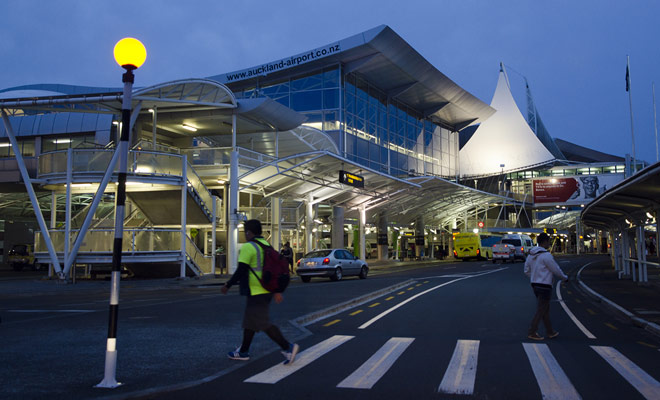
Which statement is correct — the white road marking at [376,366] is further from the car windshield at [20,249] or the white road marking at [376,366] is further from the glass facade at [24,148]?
the car windshield at [20,249]

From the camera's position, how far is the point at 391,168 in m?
55.8

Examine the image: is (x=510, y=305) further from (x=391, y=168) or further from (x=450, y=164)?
(x=450, y=164)

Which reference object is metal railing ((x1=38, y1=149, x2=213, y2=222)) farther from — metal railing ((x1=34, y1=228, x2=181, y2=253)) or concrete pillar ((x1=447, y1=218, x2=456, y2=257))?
concrete pillar ((x1=447, y1=218, x2=456, y2=257))

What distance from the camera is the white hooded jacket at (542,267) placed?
9.51m

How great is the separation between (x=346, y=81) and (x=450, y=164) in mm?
26465

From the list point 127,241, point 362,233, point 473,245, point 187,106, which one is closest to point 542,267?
point 127,241

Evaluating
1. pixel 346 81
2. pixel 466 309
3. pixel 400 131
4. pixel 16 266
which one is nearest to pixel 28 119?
pixel 16 266

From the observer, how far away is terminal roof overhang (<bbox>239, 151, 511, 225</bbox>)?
31.0 m

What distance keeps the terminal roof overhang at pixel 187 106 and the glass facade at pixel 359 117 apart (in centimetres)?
1360

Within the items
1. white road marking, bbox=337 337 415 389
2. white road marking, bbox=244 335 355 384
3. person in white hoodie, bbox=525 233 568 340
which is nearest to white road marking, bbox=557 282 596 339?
person in white hoodie, bbox=525 233 568 340

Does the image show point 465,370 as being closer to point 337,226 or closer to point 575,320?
point 575,320

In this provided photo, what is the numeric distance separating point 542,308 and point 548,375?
113 inches

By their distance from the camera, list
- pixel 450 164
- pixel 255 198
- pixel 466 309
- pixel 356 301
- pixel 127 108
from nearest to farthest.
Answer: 1. pixel 127 108
2. pixel 466 309
3. pixel 356 301
4. pixel 255 198
5. pixel 450 164

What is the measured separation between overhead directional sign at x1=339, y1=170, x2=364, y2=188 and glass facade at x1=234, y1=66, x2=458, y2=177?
11.9 metres
